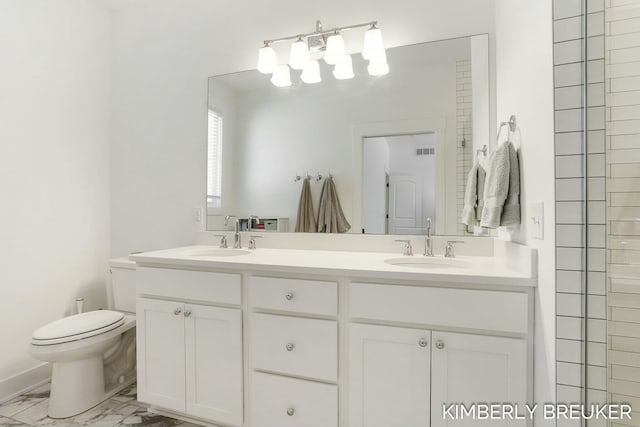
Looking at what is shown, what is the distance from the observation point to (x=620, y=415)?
89 cm

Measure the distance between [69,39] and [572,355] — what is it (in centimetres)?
313

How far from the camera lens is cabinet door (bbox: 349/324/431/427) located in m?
1.23

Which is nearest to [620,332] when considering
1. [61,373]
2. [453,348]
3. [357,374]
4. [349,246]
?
[453,348]

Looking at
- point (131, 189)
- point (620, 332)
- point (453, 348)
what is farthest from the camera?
point (131, 189)

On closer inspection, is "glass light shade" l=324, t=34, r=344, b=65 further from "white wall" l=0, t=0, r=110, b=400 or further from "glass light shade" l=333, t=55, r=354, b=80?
"white wall" l=0, t=0, r=110, b=400

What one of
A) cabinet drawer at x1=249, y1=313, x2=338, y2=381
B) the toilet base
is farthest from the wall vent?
the toilet base

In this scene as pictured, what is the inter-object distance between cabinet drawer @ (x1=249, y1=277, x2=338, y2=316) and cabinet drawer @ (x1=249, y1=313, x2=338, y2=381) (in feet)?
0.15

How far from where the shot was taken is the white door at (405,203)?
175cm

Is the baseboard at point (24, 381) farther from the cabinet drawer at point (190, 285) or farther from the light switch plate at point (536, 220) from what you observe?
the light switch plate at point (536, 220)

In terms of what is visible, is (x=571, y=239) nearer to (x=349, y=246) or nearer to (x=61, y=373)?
(x=349, y=246)

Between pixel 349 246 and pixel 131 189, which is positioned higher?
pixel 131 189

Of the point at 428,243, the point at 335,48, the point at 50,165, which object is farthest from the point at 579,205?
the point at 50,165

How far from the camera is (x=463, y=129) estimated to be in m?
1.68

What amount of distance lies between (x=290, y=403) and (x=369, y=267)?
0.67m
